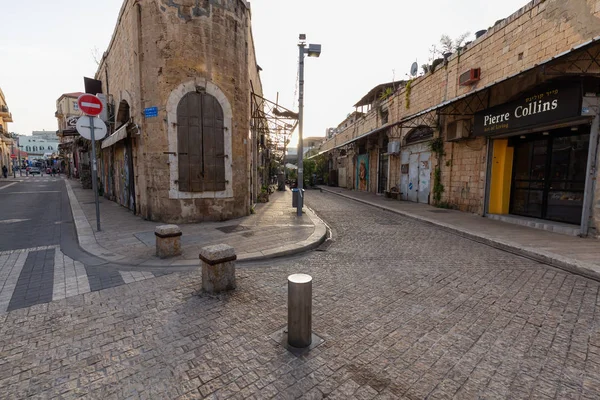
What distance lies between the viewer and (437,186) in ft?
43.9

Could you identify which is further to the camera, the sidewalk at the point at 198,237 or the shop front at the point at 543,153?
the shop front at the point at 543,153

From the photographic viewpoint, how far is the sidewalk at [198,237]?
214 inches

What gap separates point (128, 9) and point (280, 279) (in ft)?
33.4

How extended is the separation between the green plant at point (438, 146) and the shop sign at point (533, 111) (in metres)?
2.66

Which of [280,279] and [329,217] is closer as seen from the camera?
[280,279]

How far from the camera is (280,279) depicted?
450 centimetres

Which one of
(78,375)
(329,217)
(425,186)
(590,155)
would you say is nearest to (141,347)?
(78,375)

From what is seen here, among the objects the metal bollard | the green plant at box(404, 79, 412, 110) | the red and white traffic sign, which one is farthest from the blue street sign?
the green plant at box(404, 79, 412, 110)

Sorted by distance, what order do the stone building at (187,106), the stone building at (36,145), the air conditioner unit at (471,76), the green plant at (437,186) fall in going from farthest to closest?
the stone building at (36,145) → the green plant at (437,186) → the air conditioner unit at (471,76) → the stone building at (187,106)

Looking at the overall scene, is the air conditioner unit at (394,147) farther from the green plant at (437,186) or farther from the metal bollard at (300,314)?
the metal bollard at (300,314)

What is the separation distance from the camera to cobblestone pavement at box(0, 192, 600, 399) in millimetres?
2252

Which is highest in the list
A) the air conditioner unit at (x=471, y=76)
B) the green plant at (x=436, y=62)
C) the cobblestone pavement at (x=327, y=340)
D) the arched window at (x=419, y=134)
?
the green plant at (x=436, y=62)

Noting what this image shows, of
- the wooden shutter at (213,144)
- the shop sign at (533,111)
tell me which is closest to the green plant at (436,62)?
the shop sign at (533,111)

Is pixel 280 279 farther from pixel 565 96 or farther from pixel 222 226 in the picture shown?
pixel 565 96
